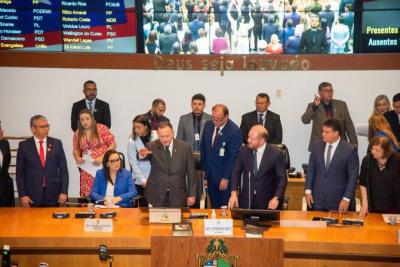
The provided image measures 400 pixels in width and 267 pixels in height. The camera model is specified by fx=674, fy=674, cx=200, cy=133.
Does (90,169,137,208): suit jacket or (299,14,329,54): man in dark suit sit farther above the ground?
(299,14,329,54): man in dark suit

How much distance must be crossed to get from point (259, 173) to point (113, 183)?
1.30 metres

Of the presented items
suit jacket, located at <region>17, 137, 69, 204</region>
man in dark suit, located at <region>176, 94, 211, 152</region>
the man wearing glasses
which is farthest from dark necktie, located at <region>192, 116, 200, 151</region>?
suit jacket, located at <region>17, 137, 69, 204</region>

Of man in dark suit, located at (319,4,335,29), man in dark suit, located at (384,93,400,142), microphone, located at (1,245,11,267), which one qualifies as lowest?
microphone, located at (1,245,11,267)

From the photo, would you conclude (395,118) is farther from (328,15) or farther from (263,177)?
(263,177)

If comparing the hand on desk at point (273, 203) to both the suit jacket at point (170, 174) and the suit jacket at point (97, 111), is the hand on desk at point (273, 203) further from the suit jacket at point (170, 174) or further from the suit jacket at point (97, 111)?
the suit jacket at point (97, 111)

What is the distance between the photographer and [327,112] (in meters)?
8.77

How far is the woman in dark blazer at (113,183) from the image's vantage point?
235 inches

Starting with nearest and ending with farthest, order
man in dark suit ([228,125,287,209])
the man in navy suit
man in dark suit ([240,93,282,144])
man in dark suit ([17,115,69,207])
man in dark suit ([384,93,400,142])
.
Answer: man in dark suit ([228,125,287,209]), man in dark suit ([17,115,69,207]), the man in navy suit, man in dark suit ([384,93,400,142]), man in dark suit ([240,93,282,144])

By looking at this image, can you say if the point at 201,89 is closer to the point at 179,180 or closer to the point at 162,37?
Result: the point at 162,37

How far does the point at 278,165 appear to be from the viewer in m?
5.93

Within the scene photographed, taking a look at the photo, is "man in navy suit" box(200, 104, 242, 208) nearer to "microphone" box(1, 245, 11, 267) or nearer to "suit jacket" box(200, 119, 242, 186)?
"suit jacket" box(200, 119, 242, 186)

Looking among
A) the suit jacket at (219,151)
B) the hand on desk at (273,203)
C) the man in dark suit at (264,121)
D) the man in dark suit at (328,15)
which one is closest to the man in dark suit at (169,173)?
the hand on desk at (273,203)

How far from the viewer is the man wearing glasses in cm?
860

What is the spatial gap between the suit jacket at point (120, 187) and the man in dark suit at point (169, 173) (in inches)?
6.6
